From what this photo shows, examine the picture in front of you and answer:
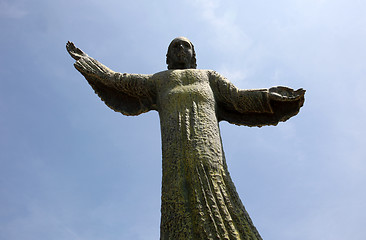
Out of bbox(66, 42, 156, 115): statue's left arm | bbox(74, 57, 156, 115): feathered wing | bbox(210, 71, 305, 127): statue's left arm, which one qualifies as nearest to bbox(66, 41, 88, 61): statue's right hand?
bbox(66, 42, 156, 115): statue's left arm

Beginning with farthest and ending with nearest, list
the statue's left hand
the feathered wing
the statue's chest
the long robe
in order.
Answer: the feathered wing → the statue's left hand → the statue's chest → the long robe

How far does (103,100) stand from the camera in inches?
280

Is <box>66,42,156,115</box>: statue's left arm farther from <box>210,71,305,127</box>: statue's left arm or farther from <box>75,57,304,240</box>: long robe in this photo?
<box>210,71,305,127</box>: statue's left arm

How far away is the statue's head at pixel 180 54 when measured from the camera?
281 inches

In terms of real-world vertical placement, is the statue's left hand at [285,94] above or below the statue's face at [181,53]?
below

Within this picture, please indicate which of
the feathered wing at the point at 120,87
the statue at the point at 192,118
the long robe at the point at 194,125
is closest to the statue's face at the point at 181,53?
the statue at the point at 192,118

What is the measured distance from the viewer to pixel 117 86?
22.9 feet

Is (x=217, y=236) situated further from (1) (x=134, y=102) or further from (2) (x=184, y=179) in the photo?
(1) (x=134, y=102)

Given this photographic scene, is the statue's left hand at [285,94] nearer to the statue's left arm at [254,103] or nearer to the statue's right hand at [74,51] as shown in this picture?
the statue's left arm at [254,103]

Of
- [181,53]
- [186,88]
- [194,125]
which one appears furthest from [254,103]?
[181,53]

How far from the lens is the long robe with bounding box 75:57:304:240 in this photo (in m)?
5.23

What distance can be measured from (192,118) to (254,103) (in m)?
1.19

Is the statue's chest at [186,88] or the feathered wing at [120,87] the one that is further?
the feathered wing at [120,87]

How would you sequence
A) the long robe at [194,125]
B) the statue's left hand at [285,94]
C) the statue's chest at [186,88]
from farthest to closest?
the statue's left hand at [285,94] → the statue's chest at [186,88] → the long robe at [194,125]
